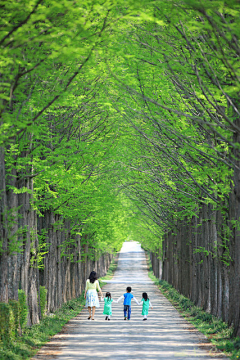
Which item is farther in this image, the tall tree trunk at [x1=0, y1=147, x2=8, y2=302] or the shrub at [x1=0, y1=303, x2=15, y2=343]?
the tall tree trunk at [x1=0, y1=147, x2=8, y2=302]

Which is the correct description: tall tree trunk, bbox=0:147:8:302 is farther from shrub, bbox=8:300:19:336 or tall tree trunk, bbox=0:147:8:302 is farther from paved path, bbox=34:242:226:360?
paved path, bbox=34:242:226:360

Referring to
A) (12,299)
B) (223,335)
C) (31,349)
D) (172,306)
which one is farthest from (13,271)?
(172,306)

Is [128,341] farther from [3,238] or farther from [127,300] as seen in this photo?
[127,300]

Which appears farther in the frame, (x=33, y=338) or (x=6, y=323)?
(x=33, y=338)

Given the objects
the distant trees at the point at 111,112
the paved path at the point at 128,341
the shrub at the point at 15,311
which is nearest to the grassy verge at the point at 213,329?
the paved path at the point at 128,341

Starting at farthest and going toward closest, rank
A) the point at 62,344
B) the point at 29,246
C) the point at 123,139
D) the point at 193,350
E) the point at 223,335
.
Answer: the point at 123,139
the point at 29,246
the point at 223,335
the point at 62,344
the point at 193,350

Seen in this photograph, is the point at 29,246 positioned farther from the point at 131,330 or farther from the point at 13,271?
the point at 131,330

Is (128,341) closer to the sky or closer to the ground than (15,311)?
closer to the ground

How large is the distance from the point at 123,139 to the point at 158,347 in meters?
11.9

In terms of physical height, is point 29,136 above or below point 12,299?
above

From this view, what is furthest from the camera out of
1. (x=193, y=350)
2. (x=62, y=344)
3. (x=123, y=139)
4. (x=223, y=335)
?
(x=123, y=139)

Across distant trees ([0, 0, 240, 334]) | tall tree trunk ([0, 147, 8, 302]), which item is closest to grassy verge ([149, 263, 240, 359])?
distant trees ([0, 0, 240, 334])

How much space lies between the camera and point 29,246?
17.5 metres

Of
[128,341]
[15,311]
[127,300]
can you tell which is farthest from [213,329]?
[15,311]
